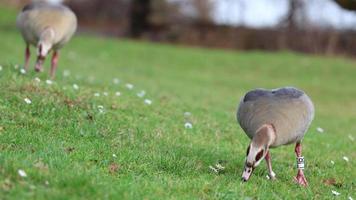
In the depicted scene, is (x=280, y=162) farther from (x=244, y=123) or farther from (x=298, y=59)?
(x=298, y=59)

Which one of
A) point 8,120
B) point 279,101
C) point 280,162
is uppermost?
point 279,101

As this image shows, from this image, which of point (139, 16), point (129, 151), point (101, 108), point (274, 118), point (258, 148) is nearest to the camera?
point (258, 148)

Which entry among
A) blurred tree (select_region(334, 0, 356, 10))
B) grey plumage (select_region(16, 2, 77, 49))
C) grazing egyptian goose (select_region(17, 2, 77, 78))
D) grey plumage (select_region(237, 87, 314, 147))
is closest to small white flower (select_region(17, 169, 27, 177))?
grey plumage (select_region(237, 87, 314, 147))

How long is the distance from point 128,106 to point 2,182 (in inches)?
218

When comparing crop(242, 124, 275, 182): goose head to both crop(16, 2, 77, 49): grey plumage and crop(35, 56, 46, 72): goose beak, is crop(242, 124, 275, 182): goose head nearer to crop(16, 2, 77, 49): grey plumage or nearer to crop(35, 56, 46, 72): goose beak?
crop(35, 56, 46, 72): goose beak

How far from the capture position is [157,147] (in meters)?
9.14

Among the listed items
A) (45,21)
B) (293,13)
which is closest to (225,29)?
(293,13)

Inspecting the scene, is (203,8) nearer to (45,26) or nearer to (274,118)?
(45,26)

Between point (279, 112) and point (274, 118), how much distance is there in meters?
0.12

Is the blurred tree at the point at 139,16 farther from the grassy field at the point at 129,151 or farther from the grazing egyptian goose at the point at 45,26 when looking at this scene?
the grazing egyptian goose at the point at 45,26

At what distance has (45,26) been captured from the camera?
12703mm

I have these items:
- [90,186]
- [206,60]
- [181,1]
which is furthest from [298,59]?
[90,186]

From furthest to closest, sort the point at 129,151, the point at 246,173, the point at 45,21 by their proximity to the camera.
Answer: the point at 45,21
the point at 129,151
the point at 246,173

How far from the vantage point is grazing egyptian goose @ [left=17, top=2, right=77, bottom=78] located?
12.6 metres
